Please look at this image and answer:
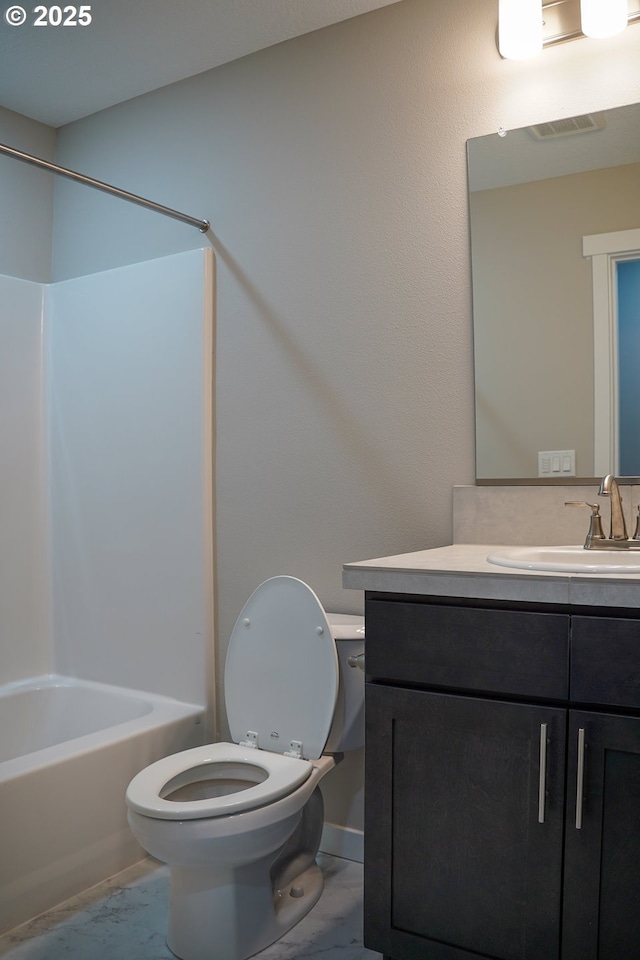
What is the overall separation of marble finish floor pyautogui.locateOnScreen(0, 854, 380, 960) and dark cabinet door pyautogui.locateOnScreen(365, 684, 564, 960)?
316mm

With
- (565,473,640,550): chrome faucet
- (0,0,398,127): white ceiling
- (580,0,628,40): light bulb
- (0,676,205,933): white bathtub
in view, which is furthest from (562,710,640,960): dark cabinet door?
(0,0,398,127): white ceiling

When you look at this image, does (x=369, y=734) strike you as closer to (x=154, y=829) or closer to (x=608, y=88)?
(x=154, y=829)

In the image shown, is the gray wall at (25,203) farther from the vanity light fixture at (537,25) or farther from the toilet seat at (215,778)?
the toilet seat at (215,778)

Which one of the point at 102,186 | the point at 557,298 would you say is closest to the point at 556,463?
the point at 557,298

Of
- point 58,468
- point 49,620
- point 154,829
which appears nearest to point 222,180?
point 58,468

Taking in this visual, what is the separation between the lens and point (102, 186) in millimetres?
2338

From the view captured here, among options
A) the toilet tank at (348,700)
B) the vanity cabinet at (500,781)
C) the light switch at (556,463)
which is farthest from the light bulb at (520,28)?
the toilet tank at (348,700)

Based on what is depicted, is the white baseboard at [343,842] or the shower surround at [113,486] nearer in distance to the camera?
the white baseboard at [343,842]

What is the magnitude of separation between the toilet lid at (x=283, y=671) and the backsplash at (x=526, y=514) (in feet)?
1.49

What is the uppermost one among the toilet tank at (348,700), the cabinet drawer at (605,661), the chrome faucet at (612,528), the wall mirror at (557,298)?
the wall mirror at (557,298)

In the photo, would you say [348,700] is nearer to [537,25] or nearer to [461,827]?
[461,827]

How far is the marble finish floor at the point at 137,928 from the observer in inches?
75.4

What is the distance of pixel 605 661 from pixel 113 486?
73.6 inches

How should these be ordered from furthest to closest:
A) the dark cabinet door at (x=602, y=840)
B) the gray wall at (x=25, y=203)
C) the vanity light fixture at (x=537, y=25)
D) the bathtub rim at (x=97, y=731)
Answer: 1. the gray wall at (x=25, y=203)
2. the bathtub rim at (x=97, y=731)
3. the vanity light fixture at (x=537, y=25)
4. the dark cabinet door at (x=602, y=840)
